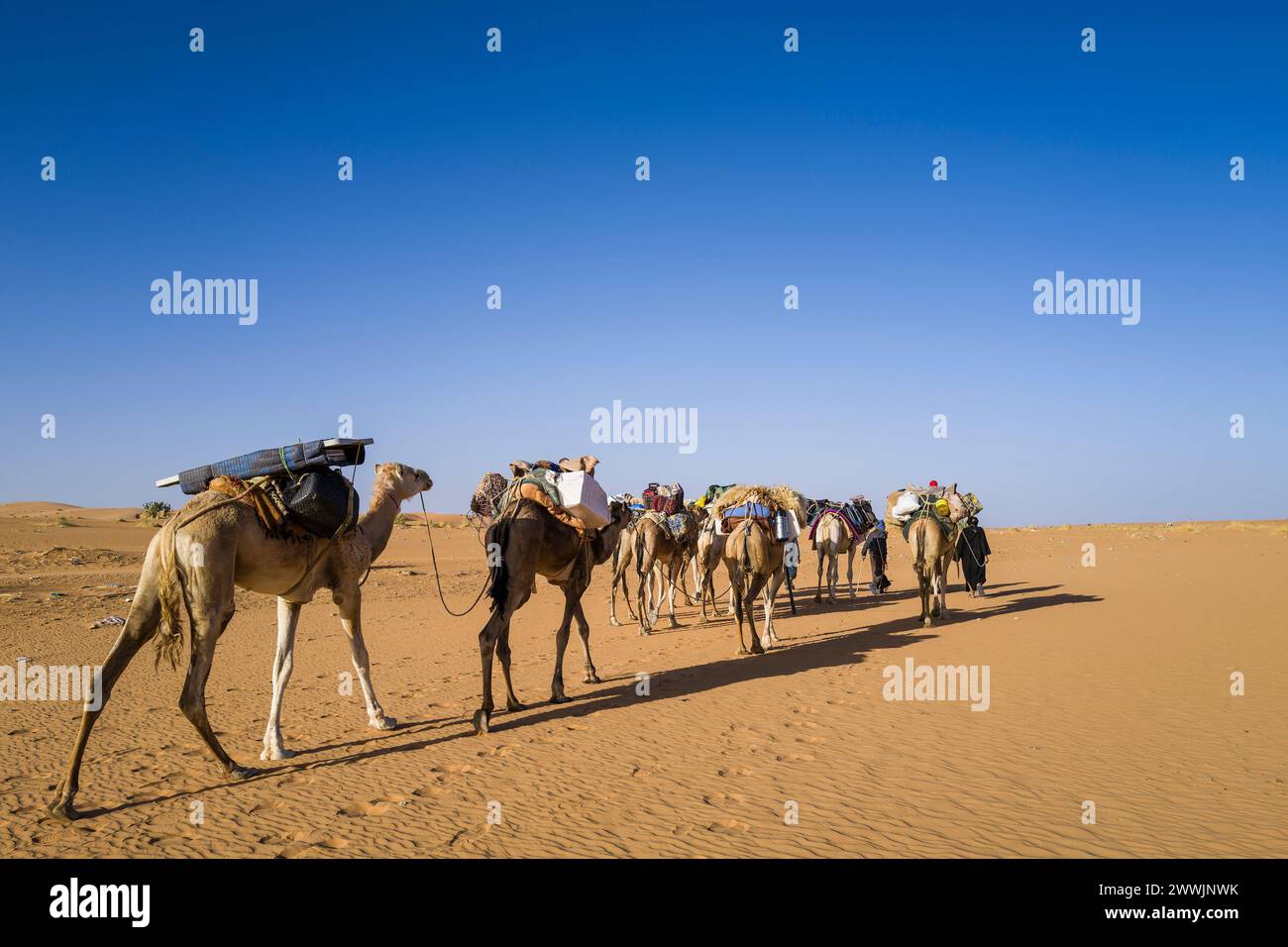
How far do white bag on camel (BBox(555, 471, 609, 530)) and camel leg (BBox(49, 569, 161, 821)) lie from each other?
474 cm

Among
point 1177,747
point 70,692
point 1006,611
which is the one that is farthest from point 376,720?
point 1006,611

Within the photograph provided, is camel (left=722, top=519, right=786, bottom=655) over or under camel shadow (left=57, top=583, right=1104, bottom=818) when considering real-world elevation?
over

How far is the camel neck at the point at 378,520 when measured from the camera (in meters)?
9.38

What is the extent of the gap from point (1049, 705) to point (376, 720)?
867 centimetres

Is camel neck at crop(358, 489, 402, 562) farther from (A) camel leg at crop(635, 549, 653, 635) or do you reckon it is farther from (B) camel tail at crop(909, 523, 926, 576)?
(B) camel tail at crop(909, 523, 926, 576)

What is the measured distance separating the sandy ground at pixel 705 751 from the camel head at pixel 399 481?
9.41ft

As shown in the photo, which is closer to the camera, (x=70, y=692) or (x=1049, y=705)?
(x=1049, y=705)

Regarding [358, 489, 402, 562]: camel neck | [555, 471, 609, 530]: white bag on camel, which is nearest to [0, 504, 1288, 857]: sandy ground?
[358, 489, 402, 562]: camel neck

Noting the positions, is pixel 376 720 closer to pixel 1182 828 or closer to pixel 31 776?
pixel 31 776

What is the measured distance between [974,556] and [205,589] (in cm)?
2063

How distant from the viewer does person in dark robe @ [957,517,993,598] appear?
74.3ft

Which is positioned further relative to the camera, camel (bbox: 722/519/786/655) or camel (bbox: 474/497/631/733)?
camel (bbox: 722/519/786/655)

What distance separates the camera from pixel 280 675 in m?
8.20

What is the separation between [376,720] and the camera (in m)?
9.30
